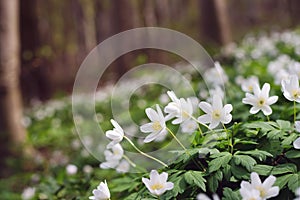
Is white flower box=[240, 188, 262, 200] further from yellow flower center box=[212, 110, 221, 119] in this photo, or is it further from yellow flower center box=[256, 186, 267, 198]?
yellow flower center box=[212, 110, 221, 119]

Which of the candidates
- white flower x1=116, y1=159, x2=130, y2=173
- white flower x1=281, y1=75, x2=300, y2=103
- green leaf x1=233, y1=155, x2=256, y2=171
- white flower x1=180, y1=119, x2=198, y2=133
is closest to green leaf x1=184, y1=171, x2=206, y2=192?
green leaf x1=233, y1=155, x2=256, y2=171

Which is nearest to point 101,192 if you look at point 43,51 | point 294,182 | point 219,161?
point 219,161

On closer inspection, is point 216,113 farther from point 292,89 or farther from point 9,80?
point 9,80

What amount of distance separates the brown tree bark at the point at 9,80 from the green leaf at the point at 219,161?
3.95 m

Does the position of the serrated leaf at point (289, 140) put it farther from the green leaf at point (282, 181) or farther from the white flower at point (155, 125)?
the white flower at point (155, 125)

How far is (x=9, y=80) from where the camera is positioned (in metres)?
4.95

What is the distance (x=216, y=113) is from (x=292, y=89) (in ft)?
0.99

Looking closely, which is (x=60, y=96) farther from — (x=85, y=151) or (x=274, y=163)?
(x=274, y=163)

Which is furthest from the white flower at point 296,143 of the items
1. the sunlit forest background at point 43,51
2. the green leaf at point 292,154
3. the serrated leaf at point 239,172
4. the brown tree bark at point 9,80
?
the brown tree bark at point 9,80

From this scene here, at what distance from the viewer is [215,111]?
150cm

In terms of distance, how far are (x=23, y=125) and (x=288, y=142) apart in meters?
4.29

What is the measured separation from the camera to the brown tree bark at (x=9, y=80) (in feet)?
16.0

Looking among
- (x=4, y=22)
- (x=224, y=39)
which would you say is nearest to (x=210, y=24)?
(x=224, y=39)

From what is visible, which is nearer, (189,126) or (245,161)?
(245,161)
